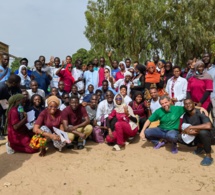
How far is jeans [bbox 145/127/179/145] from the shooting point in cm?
531

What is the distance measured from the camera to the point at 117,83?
311 inches

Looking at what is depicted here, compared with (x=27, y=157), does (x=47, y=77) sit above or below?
above

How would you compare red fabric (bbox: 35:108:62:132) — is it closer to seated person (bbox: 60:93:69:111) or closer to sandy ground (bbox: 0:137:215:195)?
sandy ground (bbox: 0:137:215:195)

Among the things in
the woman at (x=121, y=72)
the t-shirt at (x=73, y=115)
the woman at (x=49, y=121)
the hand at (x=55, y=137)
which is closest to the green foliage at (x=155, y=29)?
the woman at (x=121, y=72)

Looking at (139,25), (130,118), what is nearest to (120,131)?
(130,118)

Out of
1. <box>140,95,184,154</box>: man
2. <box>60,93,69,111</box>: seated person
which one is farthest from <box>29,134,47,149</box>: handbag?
<box>140,95,184,154</box>: man

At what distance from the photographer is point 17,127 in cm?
523

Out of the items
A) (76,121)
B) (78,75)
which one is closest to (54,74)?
(78,75)

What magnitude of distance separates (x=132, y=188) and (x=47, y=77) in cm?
490

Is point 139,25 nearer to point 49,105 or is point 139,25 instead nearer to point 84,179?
point 49,105

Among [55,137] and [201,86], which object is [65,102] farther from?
[201,86]

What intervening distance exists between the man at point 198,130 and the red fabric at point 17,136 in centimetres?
316

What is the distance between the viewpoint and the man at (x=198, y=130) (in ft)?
15.6

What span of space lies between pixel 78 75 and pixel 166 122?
3941 mm
